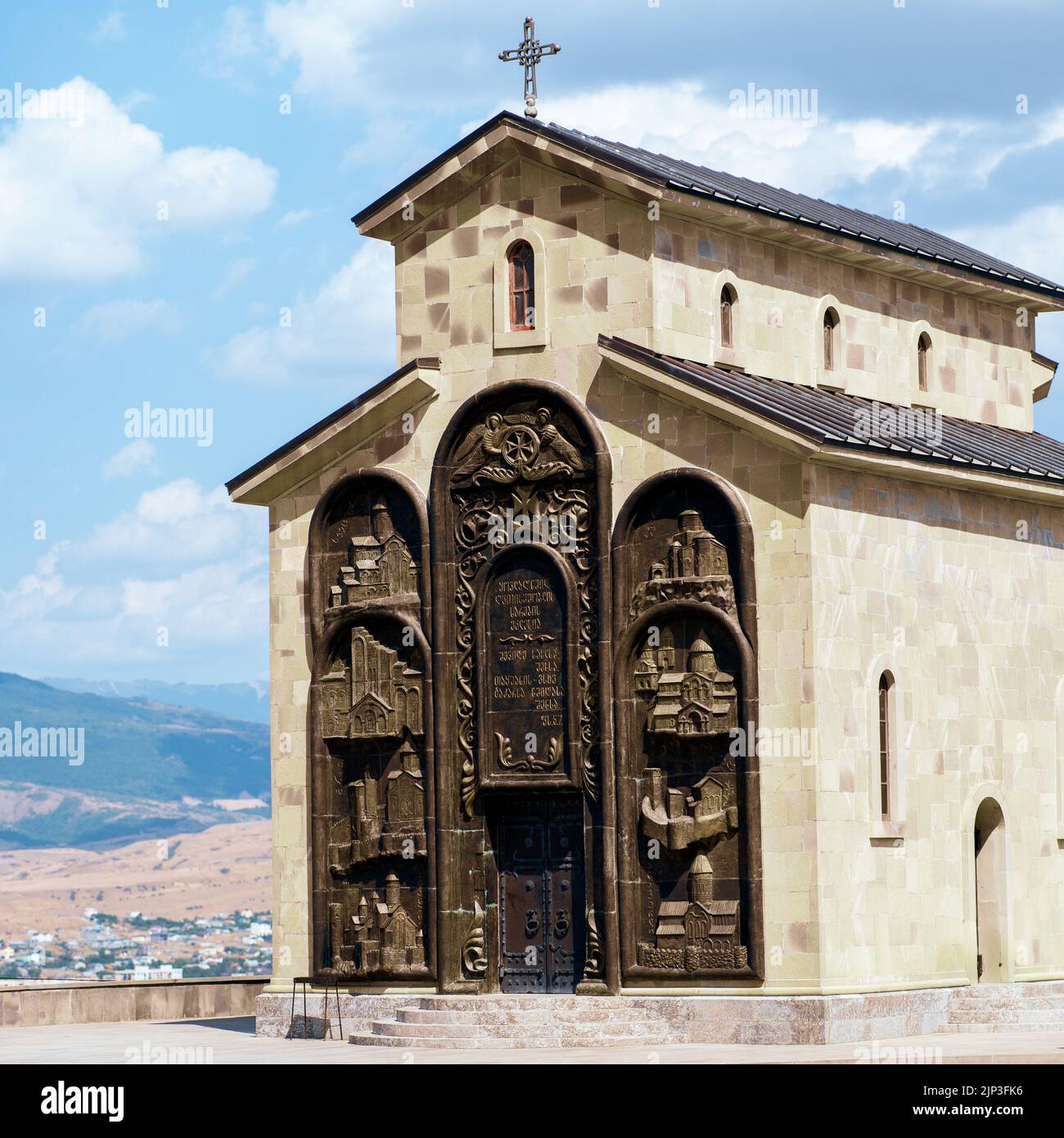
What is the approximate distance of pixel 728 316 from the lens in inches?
1447

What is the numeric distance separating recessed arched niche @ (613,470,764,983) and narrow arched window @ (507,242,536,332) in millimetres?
3493

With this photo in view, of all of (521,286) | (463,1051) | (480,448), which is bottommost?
(463,1051)

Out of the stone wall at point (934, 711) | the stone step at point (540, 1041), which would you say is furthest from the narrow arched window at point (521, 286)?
the stone step at point (540, 1041)

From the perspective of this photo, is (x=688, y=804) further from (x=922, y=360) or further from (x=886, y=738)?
(x=922, y=360)

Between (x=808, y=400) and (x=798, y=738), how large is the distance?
5792 mm

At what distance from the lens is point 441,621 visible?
35.7 metres

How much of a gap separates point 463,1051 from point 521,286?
11.3 m

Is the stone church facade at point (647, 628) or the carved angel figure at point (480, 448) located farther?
the carved angel figure at point (480, 448)

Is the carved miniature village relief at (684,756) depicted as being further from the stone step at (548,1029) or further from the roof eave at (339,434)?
the roof eave at (339,434)

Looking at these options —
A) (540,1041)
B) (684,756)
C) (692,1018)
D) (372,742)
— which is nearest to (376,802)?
(372,742)

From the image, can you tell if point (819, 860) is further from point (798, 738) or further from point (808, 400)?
point (808, 400)

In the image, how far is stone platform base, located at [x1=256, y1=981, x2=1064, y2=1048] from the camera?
106 ft

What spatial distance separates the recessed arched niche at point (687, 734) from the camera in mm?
33125

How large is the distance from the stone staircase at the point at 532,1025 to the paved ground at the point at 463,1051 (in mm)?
299
